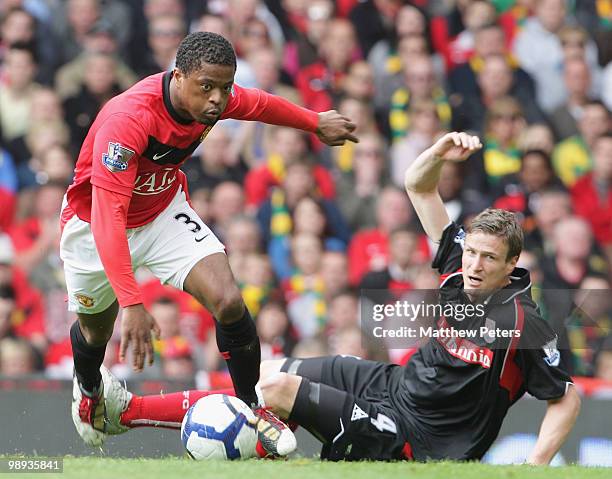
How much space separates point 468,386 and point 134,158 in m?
2.00

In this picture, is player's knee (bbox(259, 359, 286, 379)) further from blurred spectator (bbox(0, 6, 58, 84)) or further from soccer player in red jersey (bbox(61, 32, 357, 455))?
blurred spectator (bbox(0, 6, 58, 84))

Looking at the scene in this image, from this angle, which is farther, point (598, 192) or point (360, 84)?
point (360, 84)

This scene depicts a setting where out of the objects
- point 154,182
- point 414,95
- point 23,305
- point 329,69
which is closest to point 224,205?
point 329,69

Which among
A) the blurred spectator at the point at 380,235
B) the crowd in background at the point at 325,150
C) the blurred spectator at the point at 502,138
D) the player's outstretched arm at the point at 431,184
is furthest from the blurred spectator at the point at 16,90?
the player's outstretched arm at the point at 431,184

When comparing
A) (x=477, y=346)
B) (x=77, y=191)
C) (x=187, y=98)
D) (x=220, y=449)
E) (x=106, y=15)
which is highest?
(x=106, y=15)

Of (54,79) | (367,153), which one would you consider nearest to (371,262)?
(367,153)

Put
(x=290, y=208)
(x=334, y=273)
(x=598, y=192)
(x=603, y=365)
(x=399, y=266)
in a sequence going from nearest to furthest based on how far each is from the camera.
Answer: (x=603, y=365)
(x=399, y=266)
(x=334, y=273)
(x=598, y=192)
(x=290, y=208)

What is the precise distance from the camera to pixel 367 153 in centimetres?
1007

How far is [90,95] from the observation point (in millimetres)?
10359

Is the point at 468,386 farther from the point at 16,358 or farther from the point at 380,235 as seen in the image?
the point at 16,358

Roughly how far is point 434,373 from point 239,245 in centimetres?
390

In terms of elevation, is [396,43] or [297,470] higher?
[396,43]

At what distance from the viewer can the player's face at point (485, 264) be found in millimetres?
5906

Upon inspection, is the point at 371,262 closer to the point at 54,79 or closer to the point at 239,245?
the point at 239,245
